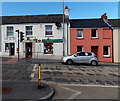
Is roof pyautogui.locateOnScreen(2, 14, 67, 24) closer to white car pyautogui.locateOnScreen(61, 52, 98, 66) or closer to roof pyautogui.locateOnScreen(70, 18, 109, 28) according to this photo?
roof pyautogui.locateOnScreen(70, 18, 109, 28)

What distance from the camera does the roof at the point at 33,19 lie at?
27098mm

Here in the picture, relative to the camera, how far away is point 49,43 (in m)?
26.6

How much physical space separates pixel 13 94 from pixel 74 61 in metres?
13.4

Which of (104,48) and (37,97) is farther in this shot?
(104,48)

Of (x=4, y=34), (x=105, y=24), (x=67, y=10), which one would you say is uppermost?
(x=67, y=10)

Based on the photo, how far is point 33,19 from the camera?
27.6 metres

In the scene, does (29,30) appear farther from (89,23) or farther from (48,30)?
(89,23)

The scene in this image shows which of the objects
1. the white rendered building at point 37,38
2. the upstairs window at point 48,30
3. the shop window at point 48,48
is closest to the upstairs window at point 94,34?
the white rendered building at point 37,38

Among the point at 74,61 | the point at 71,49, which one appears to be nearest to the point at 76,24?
the point at 71,49

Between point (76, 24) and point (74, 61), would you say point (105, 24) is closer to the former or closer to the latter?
point (76, 24)

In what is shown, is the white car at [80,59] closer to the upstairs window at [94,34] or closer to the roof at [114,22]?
the upstairs window at [94,34]

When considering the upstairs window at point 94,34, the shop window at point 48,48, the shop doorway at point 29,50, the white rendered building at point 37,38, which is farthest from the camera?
the upstairs window at point 94,34

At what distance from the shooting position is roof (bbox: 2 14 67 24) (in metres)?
27.1

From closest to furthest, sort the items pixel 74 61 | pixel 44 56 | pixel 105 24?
pixel 74 61 → pixel 44 56 → pixel 105 24
